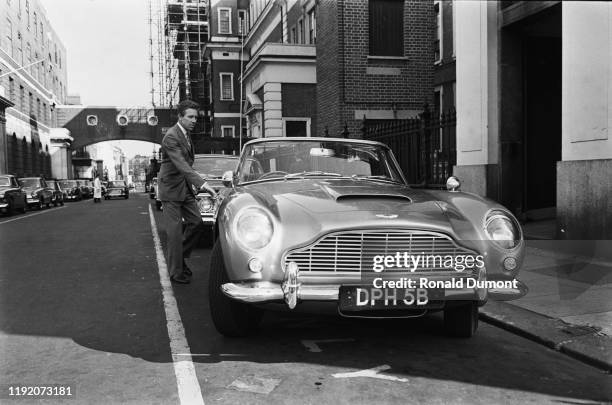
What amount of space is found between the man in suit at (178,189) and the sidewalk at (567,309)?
3.33m

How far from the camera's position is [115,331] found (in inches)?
176

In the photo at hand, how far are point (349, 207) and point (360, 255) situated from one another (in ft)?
1.20

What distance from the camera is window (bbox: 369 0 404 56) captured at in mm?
17562

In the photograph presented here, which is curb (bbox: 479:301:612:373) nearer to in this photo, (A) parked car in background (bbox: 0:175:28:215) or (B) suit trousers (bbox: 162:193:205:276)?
(B) suit trousers (bbox: 162:193:205:276)

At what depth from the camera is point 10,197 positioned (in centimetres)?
2112

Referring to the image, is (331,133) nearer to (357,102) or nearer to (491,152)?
(357,102)

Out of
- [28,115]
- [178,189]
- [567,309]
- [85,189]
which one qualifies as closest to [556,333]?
[567,309]

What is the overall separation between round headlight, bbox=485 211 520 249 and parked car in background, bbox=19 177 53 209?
82.6 feet

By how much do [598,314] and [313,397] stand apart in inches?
114

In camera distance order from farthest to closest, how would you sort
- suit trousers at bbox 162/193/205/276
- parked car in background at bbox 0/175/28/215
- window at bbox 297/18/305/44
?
window at bbox 297/18/305/44 < parked car in background at bbox 0/175/28/215 < suit trousers at bbox 162/193/205/276

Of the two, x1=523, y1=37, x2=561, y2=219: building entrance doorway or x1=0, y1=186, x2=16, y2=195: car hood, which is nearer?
x1=523, y1=37, x2=561, y2=219: building entrance doorway

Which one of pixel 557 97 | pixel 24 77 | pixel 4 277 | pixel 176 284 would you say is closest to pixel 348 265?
pixel 176 284

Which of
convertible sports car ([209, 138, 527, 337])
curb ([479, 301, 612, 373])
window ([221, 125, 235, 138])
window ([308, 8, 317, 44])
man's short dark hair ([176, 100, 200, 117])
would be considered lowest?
curb ([479, 301, 612, 373])

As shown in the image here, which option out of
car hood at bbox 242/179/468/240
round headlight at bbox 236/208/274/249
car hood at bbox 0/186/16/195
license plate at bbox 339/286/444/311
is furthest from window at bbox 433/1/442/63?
license plate at bbox 339/286/444/311
